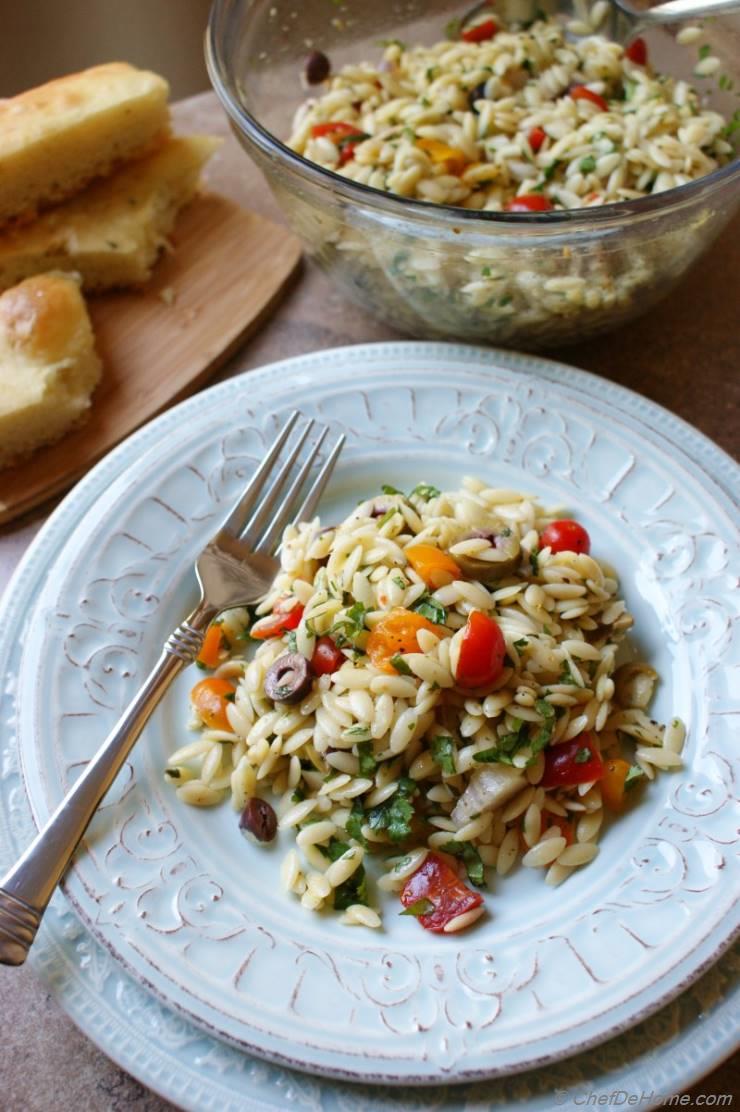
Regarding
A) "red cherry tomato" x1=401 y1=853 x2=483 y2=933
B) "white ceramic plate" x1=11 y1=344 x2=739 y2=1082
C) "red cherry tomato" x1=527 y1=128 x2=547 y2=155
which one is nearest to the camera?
"white ceramic plate" x1=11 y1=344 x2=739 y2=1082

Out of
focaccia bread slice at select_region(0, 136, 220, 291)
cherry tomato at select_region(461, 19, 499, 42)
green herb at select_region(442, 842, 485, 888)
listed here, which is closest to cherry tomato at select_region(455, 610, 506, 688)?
green herb at select_region(442, 842, 485, 888)

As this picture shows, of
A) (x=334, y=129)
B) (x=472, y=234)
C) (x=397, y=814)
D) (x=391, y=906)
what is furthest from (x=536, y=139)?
(x=391, y=906)

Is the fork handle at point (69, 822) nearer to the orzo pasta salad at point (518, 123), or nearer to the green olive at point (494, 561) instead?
the green olive at point (494, 561)

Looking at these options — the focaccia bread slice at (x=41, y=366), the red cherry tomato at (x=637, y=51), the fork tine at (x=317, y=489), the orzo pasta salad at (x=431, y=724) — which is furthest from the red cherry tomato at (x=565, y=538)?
the red cherry tomato at (x=637, y=51)

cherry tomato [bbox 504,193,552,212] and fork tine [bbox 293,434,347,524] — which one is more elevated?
cherry tomato [bbox 504,193,552,212]

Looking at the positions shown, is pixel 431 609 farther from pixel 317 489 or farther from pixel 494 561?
pixel 317 489

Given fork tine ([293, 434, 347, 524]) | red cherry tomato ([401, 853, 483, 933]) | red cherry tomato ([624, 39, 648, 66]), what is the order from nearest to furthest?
red cherry tomato ([401, 853, 483, 933]), fork tine ([293, 434, 347, 524]), red cherry tomato ([624, 39, 648, 66])

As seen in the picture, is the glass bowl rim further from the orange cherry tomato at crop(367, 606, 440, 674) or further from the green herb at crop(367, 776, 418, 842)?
the green herb at crop(367, 776, 418, 842)
